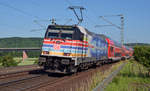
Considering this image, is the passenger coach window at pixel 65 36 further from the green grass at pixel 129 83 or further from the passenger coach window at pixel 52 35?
the green grass at pixel 129 83

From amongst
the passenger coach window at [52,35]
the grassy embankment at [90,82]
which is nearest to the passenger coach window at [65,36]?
the passenger coach window at [52,35]

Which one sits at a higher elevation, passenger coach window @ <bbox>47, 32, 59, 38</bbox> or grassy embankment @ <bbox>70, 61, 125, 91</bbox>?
passenger coach window @ <bbox>47, 32, 59, 38</bbox>

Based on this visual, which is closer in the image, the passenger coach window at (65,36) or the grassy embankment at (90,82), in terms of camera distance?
the grassy embankment at (90,82)

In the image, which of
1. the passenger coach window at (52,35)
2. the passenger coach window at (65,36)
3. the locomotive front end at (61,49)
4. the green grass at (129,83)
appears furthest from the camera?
the passenger coach window at (52,35)

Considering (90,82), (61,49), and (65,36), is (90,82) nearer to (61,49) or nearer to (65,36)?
(61,49)

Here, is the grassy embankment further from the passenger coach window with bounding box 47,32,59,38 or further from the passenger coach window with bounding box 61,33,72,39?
the passenger coach window with bounding box 47,32,59,38

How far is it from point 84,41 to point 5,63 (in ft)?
49.1

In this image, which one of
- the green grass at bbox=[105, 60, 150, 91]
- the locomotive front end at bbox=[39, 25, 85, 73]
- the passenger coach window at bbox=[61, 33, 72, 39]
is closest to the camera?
the green grass at bbox=[105, 60, 150, 91]

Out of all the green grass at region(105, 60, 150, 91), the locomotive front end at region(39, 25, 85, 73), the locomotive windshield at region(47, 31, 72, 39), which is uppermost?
the locomotive windshield at region(47, 31, 72, 39)

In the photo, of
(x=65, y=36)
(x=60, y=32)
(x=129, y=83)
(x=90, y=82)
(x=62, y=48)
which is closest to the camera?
(x=129, y=83)

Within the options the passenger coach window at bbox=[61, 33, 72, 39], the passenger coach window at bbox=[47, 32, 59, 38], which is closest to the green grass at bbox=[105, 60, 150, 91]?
the passenger coach window at bbox=[61, 33, 72, 39]

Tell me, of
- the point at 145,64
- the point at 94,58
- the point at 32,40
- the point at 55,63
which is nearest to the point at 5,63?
the point at 94,58

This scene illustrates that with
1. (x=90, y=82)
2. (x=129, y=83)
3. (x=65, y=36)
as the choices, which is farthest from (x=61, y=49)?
(x=129, y=83)

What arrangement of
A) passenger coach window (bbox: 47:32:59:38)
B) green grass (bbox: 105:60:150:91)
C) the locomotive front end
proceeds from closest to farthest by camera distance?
1. green grass (bbox: 105:60:150:91)
2. the locomotive front end
3. passenger coach window (bbox: 47:32:59:38)
